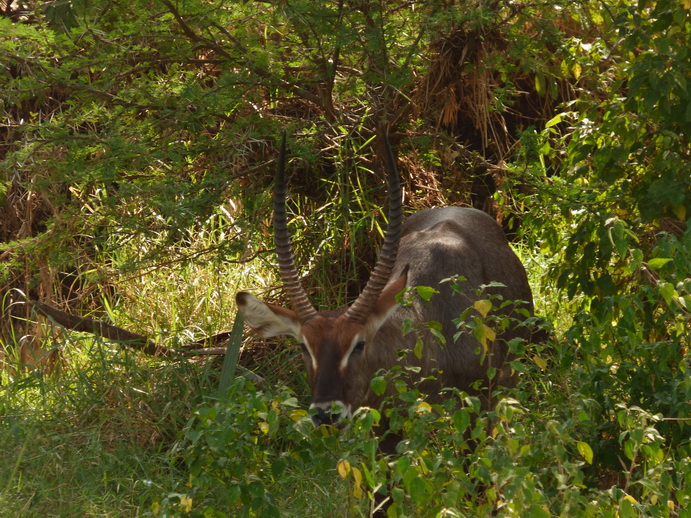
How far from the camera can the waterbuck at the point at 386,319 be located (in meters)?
3.93

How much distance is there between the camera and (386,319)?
4289 mm

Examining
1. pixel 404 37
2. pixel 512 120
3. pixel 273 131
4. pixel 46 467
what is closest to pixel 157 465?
pixel 46 467

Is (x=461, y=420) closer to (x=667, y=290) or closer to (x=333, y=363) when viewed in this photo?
(x=667, y=290)

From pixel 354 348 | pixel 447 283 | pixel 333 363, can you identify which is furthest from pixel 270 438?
pixel 447 283

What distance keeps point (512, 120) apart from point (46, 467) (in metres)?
4.71

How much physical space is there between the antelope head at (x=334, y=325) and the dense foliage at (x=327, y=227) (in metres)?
0.28

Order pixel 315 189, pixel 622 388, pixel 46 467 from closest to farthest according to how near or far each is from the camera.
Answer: pixel 622 388 → pixel 46 467 → pixel 315 189

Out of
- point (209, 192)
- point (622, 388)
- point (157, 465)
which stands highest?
point (209, 192)

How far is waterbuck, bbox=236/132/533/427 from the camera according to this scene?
3928 mm

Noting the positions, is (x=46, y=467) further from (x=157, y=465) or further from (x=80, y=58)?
(x=80, y=58)

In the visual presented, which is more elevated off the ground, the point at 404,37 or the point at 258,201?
the point at 404,37

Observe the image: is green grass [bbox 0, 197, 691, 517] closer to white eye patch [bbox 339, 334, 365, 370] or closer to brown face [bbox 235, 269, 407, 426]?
brown face [bbox 235, 269, 407, 426]

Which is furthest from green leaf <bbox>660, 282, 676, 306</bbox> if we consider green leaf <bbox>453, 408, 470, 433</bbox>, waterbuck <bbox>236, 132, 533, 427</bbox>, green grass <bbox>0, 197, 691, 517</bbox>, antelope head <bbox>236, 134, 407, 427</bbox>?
antelope head <bbox>236, 134, 407, 427</bbox>

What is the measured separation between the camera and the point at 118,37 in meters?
5.20
